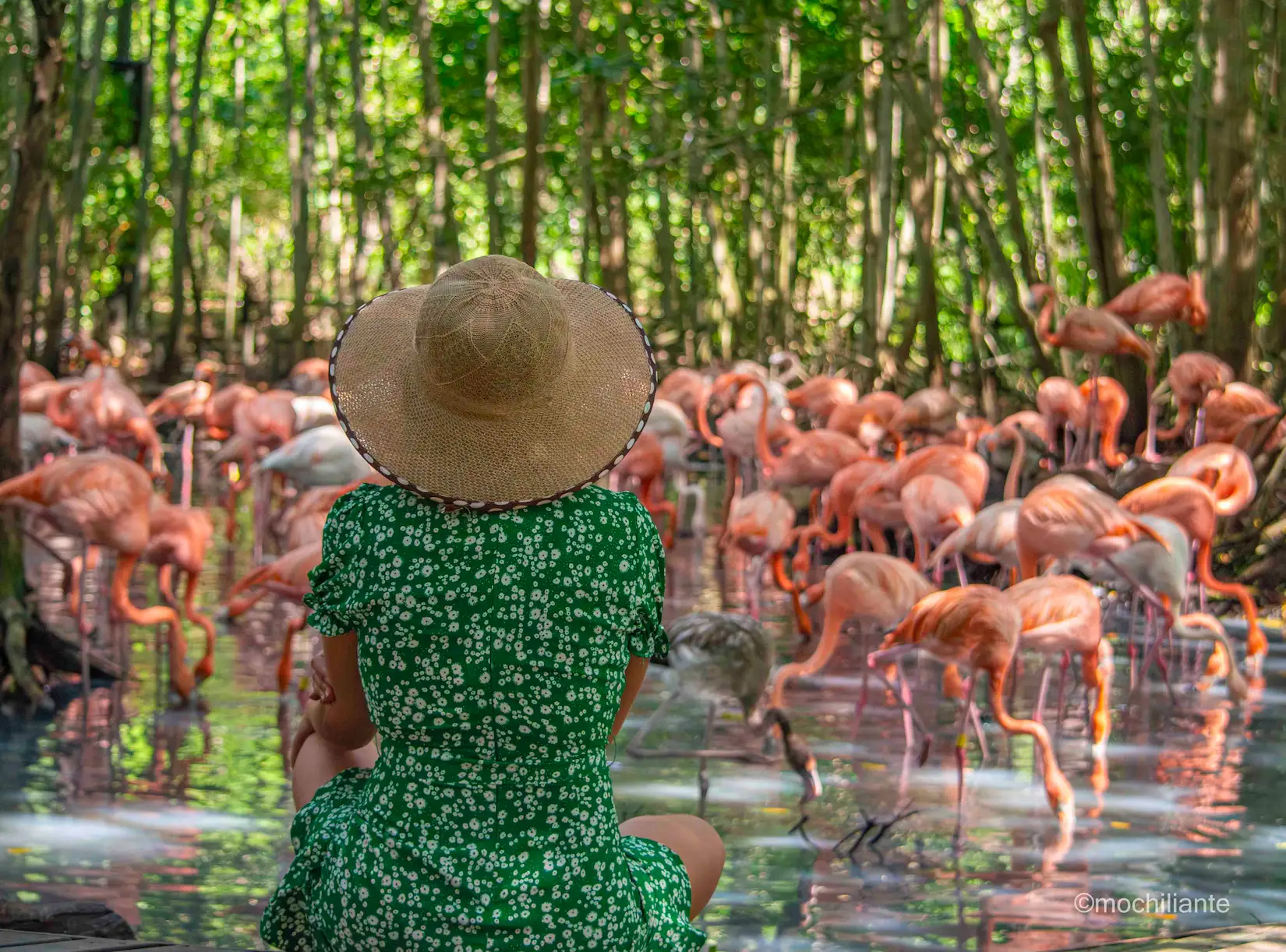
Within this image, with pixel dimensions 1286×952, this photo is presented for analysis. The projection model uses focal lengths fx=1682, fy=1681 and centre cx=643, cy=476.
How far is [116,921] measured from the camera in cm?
314

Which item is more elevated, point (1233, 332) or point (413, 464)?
point (1233, 332)

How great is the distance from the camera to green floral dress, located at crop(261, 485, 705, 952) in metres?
2.13

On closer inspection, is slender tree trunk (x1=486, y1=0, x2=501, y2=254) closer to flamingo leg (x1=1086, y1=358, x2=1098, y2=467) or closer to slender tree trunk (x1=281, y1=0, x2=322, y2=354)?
slender tree trunk (x1=281, y1=0, x2=322, y2=354)

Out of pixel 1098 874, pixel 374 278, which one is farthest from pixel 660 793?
pixel 374 278

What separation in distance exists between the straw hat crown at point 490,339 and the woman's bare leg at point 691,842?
69 centimetres

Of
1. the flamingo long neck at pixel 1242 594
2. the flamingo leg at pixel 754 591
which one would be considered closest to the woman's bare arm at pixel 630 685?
the flamingo long neck at pixel 1242 594

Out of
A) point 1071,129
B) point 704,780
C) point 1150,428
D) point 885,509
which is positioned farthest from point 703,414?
point 704,780

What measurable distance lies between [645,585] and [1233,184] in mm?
7898

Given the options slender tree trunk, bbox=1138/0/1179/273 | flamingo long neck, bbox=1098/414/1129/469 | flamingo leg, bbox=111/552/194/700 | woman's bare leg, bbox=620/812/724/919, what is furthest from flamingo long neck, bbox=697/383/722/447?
woman's bare leg, bbox=620/812/724/919

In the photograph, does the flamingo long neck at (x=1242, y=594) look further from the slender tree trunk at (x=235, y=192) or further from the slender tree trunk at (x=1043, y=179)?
the slender tree trunk at (x=235, y=192)

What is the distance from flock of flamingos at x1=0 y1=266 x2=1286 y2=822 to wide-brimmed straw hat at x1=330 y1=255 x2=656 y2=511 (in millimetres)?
2561

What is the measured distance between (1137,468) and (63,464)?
19.7 feet

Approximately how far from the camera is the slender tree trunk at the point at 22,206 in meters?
5.59

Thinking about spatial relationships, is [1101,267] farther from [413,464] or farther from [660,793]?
[413,464]
